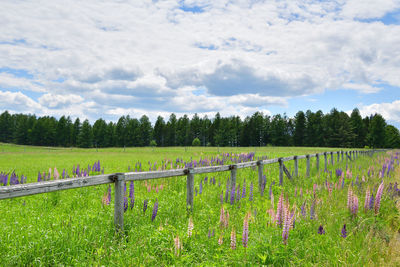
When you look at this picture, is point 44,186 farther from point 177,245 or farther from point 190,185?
point 190,185

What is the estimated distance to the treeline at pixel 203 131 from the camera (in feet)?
302

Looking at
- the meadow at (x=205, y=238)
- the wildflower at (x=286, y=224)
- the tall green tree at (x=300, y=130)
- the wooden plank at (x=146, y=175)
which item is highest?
the tall green tree at (x=300, y=130)

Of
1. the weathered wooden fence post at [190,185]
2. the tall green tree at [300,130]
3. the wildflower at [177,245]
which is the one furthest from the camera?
the tall green tree at [300,130]

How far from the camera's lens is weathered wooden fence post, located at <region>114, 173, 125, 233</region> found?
425cm

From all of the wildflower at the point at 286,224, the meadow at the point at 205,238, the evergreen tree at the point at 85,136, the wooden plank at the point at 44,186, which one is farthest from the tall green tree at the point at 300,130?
the wooden plank at the point at 44,186

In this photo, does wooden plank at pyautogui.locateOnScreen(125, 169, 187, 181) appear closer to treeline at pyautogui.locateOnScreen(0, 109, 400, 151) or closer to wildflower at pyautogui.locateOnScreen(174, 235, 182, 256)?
wildflower at pyautogui.locateOnScreen(174, 235, 182, 256)

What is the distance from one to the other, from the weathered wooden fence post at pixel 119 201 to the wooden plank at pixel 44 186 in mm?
110

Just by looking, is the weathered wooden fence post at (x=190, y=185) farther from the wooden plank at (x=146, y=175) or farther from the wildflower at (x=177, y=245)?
the wildflower at (x=177, y=245)

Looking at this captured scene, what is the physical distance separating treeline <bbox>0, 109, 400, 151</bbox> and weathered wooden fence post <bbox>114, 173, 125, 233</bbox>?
291 ft

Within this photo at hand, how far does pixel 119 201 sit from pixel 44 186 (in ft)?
4.26

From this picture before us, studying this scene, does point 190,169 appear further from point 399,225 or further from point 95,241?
point 399,225

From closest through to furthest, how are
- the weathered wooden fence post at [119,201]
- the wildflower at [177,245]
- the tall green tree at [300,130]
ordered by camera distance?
the wildflower at [177,245]
the weathered wooden fence post at [119,201]
the tall green tree at [300,130]

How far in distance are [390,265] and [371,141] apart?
97649 mm

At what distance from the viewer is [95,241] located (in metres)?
3.90
